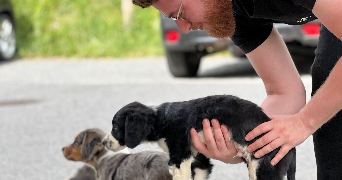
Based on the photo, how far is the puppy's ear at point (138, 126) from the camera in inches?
112

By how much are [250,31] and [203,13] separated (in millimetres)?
523

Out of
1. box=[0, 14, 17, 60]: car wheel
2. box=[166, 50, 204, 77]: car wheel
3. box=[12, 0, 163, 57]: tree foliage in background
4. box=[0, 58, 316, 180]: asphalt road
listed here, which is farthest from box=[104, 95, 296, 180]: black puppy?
box=[0, 14, 17, 60]: car wheel

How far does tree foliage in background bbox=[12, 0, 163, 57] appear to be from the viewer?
12883mm

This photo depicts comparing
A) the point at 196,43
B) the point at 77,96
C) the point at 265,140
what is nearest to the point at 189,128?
the point at 265,140

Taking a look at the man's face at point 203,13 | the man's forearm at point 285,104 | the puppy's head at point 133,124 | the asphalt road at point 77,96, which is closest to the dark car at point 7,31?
the asphalt road at point 77,96

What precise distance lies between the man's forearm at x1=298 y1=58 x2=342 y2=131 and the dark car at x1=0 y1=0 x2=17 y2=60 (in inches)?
419

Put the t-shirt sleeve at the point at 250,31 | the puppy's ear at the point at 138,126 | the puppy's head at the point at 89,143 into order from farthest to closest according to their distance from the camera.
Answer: the puppy's head at the point at 89,143
the t-shirt sleeve at the point at 250,31
the puppy's ear at the point at 138,126

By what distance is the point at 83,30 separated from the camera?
13.6m

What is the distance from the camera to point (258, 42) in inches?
124

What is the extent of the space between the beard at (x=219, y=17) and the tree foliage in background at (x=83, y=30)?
379 inches

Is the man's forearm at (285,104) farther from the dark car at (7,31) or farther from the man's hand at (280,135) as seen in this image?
the dark car at (7,31)

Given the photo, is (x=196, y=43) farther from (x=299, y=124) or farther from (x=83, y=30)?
(x=299, y=124)

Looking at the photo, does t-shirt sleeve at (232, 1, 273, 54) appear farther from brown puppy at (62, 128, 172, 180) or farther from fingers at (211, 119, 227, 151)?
brown puppy at (62, 128, 172, 180)

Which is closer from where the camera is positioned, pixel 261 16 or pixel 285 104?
pixel 261 16
